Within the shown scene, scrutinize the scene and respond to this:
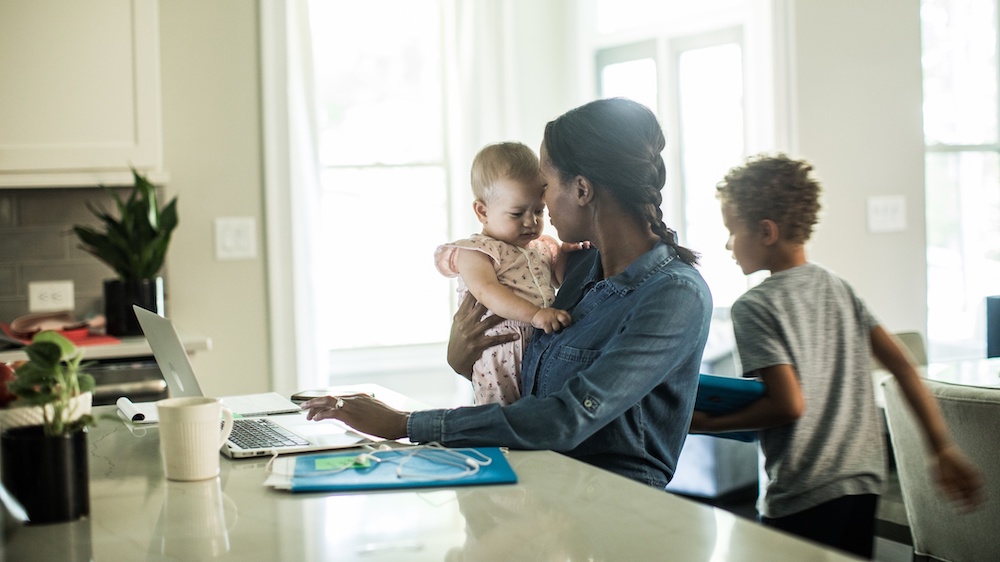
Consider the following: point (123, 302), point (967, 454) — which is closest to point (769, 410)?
point (967, 454)

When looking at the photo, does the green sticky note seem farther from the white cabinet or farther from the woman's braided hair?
the white cabinet

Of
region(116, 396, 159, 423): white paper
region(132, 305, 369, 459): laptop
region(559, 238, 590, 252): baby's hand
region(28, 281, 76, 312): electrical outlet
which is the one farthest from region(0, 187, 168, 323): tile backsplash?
region(559, 238, 590, 252): baby's hand

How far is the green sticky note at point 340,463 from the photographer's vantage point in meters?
1.45

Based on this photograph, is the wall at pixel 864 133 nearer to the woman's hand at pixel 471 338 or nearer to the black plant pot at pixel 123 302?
the woman's hand at pixel 471 338

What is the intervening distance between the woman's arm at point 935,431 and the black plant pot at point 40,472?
1508 millimetres

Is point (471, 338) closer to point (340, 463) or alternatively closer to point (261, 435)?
point (261, 435)

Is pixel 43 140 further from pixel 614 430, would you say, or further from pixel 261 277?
pixel 614 430

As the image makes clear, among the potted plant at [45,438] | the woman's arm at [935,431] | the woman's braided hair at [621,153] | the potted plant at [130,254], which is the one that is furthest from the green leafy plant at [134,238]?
the woman's arm at [935,431]

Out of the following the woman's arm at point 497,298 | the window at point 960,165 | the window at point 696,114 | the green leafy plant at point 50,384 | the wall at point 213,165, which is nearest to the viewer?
the green leafy plant at point 50,384

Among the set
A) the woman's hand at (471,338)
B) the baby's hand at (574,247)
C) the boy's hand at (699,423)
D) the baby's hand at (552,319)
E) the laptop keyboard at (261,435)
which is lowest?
the boy's hand at (699,423)

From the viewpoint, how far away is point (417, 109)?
165 inches

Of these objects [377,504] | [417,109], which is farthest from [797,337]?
[417,109]

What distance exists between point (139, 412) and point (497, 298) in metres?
0.75

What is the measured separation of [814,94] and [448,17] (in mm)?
1529
